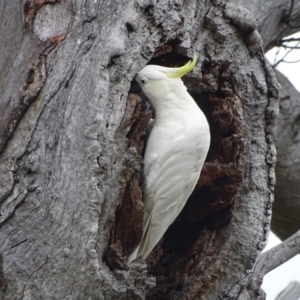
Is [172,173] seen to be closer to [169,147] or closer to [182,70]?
[169,147]

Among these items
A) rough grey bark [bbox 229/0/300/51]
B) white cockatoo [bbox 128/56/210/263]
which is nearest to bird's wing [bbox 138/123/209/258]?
white cockatoo [bbox 128/56/210/263]

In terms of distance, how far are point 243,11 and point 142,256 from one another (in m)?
0.85

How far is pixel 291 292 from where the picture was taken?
286 centimetres

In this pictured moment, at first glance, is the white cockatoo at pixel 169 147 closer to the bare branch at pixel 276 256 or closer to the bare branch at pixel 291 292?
the bare branch at pixel 276 256

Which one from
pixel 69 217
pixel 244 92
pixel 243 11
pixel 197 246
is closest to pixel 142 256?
pixel 197 246

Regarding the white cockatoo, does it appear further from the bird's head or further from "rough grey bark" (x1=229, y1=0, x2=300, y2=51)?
"rough grey bark" (x1=229, y1=0, x2=300, y2=51)

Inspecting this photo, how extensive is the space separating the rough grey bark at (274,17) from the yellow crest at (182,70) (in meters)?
1.06

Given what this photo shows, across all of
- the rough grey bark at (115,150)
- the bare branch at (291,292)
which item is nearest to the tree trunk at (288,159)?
the bare branch at (291,292)

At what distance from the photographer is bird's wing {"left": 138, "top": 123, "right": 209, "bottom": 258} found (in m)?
2.30

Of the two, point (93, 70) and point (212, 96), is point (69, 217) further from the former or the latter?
point (212, 96)

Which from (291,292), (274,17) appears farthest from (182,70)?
(274,17)

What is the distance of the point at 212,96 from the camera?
2.56 metres

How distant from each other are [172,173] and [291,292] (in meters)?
0.84

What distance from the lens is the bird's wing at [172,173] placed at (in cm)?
230
